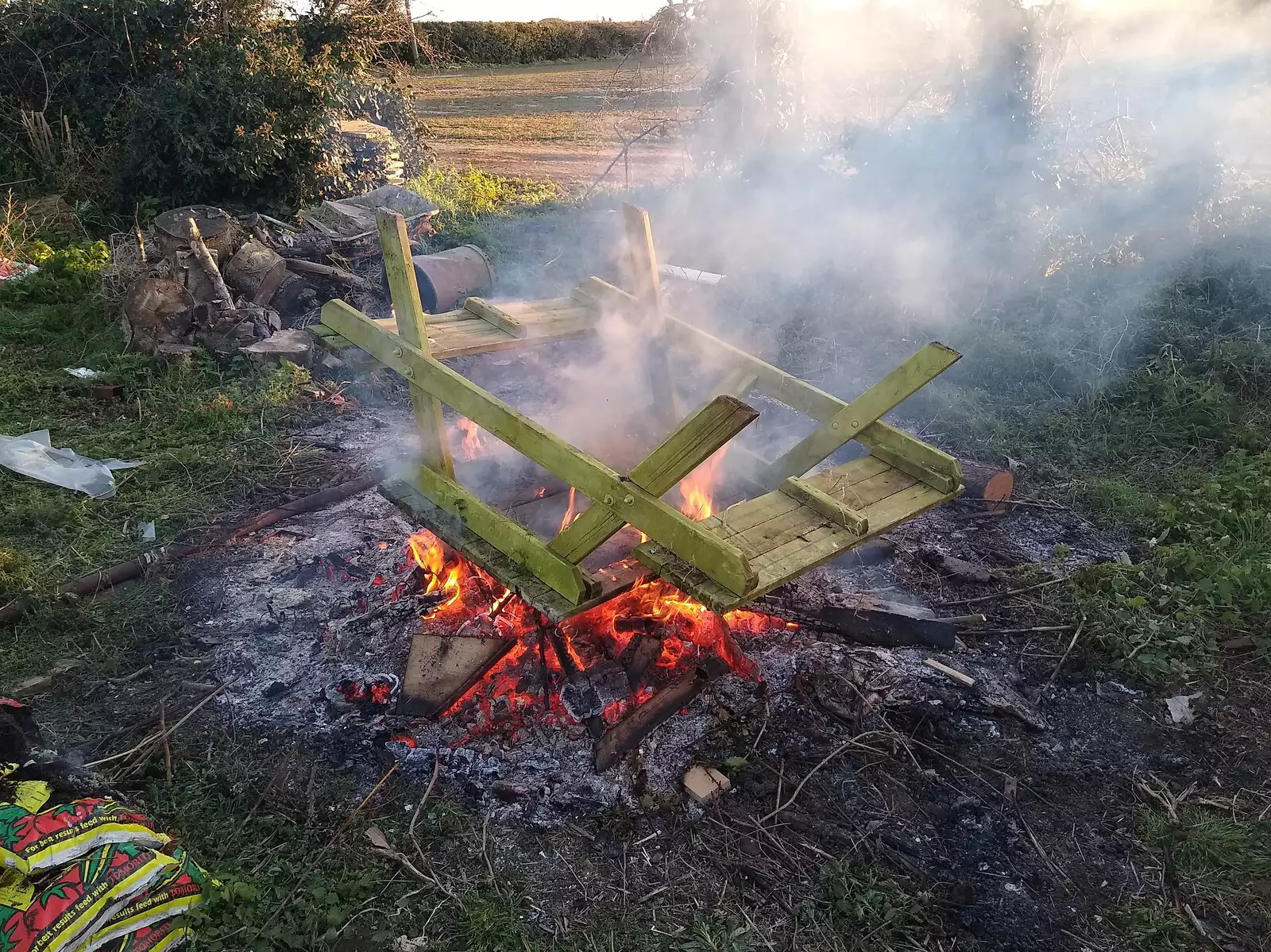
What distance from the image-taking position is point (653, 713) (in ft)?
12.3

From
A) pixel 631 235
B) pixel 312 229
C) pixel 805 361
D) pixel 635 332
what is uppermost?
pixel 631 235

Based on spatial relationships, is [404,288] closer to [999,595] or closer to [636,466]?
[636,466]

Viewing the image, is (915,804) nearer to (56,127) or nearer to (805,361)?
(805,361)

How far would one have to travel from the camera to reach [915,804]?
350 cm

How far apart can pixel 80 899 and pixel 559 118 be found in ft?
71.2

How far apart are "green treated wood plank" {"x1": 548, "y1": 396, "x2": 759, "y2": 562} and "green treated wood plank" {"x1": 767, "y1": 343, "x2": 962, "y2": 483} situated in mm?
838

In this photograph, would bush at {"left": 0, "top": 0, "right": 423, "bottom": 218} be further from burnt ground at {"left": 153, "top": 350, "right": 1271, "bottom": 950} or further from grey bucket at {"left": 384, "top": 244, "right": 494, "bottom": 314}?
burnt ground at {"left": 153, "top": 350, "right": 1271, "bottom": 950}

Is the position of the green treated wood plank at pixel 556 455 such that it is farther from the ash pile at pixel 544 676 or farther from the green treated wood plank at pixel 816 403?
the green treated wood plank at pixel 816 403

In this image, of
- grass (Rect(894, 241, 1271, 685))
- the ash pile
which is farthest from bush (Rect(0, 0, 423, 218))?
grass (Rect(894, 241, 1271, 685))

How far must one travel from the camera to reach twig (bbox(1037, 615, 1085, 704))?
416 centimetres

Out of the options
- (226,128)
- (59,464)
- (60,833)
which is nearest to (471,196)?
(226,128)

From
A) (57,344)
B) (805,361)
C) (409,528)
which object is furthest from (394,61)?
(409,528)

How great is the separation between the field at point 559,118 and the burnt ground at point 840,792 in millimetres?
9822

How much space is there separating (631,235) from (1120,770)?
3.44 m
